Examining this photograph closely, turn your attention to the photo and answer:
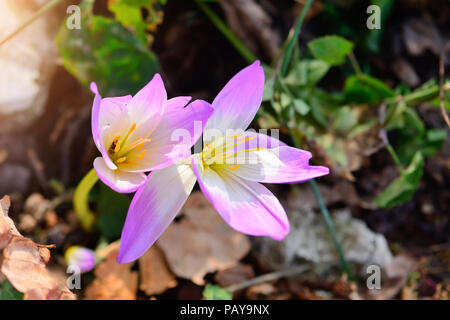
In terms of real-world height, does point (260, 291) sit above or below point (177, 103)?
below

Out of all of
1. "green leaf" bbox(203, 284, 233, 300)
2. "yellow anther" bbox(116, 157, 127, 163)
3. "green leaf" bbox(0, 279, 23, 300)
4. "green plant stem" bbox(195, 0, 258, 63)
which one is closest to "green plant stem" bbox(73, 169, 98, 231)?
"yellow anther" bbox(116, 157, 127, 163)

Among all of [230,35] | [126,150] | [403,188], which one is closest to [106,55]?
[230,35]

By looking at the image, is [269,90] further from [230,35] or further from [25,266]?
[25,266]

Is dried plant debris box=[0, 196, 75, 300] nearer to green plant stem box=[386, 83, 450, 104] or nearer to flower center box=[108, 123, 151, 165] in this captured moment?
flower center box=[108, 123, 151, 165]

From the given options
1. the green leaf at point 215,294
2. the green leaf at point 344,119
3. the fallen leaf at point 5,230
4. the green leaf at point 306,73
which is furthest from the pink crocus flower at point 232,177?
the green leaf at point 344,119

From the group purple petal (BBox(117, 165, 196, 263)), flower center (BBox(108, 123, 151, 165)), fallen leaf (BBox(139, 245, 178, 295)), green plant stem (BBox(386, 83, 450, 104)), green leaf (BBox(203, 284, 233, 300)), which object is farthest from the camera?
green plant stem (BBox(386, 83, 450, 104))

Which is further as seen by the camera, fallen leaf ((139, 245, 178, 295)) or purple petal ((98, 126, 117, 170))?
fallen leaf ((139, 245, 178, 295))
